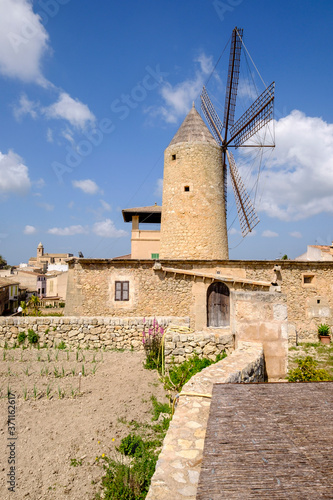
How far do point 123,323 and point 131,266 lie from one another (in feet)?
12.4

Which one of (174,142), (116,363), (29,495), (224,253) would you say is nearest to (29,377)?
(116,363)

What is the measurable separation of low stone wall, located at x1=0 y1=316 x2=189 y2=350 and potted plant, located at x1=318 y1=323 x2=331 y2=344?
24.4 feet

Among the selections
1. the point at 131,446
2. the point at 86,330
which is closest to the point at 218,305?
the point at 86,330

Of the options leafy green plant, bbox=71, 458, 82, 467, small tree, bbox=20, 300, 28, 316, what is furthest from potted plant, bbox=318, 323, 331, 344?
small tree, bbox=20, 300, 28, 316

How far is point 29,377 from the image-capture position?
6.83m

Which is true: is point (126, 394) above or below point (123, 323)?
below

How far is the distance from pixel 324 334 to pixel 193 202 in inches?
328

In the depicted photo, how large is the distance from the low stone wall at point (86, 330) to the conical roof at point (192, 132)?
8905 mm

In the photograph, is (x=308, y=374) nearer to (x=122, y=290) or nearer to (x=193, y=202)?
(x=122, y=290)

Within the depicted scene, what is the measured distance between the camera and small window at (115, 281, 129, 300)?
1281 cm

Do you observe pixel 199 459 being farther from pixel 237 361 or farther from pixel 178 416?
pixel 237 361

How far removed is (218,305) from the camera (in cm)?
1298

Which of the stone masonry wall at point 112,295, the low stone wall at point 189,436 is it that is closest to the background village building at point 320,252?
the stone masonry wall at point 112,295

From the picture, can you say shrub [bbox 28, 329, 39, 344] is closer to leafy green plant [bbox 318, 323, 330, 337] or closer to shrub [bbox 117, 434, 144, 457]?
shrub [bbox 117, 434, 144, 457]
